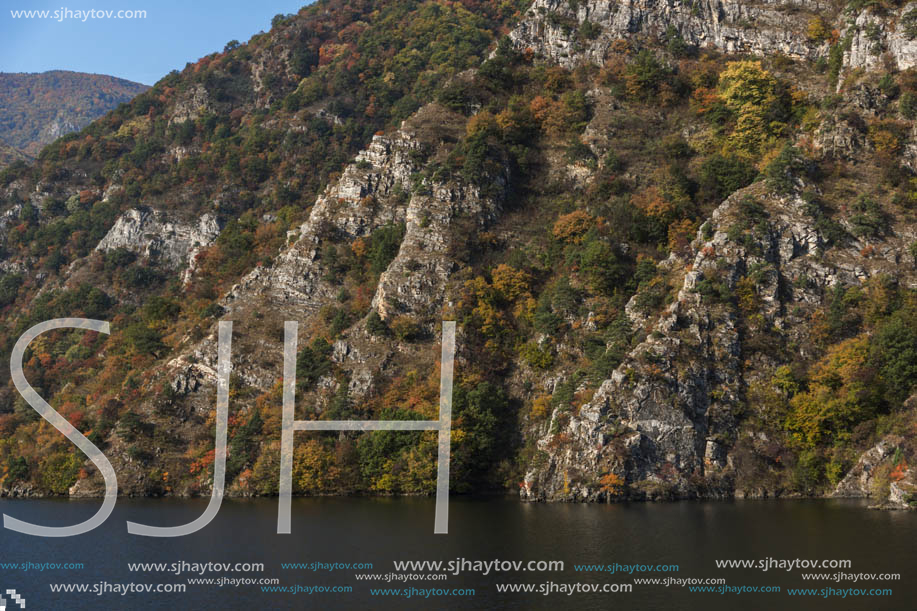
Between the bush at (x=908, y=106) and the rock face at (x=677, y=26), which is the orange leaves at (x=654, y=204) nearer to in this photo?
the bush at (x=908, y=106)

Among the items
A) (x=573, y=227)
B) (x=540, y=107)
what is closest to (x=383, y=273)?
(x=573, y=227)

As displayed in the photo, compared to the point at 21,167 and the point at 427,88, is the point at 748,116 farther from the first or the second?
the point at 21,167

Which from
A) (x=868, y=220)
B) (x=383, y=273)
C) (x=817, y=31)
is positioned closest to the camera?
(x=868, y=220)

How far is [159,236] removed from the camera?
16062 cm

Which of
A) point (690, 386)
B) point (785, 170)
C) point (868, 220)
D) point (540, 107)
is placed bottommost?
point (690, 386)

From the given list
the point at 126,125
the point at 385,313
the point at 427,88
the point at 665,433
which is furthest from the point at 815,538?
the point at 126,125

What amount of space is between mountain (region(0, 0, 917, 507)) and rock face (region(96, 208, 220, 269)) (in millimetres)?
484

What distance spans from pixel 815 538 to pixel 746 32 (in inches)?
4162

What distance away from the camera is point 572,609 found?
41.7m

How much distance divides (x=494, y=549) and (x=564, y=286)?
53.7 m

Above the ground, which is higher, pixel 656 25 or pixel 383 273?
pixel 656 25

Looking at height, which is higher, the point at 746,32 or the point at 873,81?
the point at 746,32

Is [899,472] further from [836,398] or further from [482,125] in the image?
[482,125]

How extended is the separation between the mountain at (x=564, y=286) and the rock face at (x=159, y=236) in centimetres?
48
